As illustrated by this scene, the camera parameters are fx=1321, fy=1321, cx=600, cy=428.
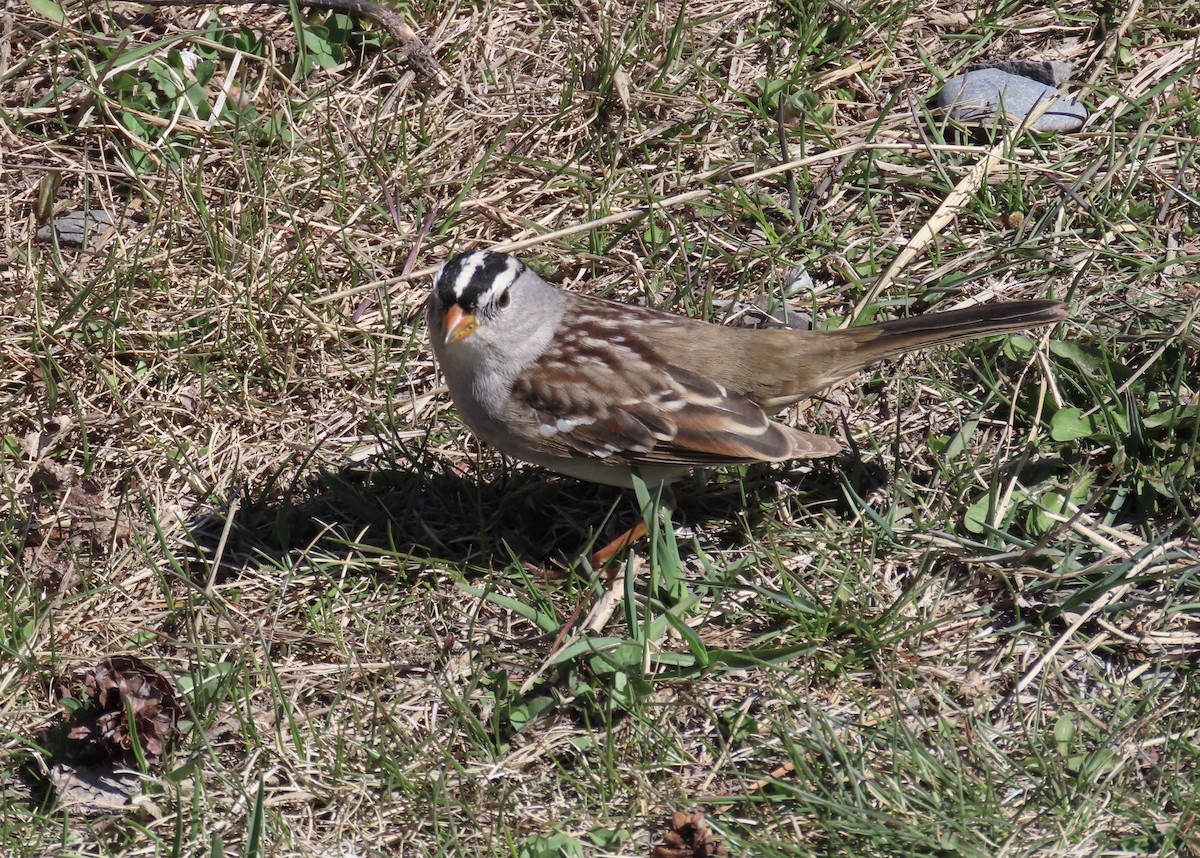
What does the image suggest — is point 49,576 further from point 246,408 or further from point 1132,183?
point 1132,183

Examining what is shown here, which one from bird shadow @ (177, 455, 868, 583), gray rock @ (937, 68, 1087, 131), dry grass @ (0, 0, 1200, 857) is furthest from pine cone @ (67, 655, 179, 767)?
gray rock @ (937, 68, 1087, 131)

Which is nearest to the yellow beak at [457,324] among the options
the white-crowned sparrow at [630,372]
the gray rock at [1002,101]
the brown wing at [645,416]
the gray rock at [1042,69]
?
the white-crowned sparrow at [630,372]

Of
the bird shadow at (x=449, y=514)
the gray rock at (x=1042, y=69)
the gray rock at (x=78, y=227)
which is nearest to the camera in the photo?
the bird shadow at (x=449, y=514)

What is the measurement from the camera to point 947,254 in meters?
5.71

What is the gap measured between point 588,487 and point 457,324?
3.20 ft

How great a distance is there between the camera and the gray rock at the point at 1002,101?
6031mm

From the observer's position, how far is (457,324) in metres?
4.67

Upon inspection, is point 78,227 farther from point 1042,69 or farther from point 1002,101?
point 1042,69

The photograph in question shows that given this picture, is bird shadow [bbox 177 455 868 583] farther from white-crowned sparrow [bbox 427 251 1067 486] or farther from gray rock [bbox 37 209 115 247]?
gray rock [bbox 37 209 115 247]

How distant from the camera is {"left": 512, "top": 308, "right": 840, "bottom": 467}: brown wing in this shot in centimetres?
467

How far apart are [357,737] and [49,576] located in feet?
4.53

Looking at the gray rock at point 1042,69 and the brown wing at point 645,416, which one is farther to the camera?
the gray rock at point 1042,69

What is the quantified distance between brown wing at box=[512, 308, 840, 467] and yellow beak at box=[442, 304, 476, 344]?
27cm

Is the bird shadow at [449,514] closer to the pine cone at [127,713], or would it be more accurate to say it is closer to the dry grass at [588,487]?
the dry grass at [588,487]
